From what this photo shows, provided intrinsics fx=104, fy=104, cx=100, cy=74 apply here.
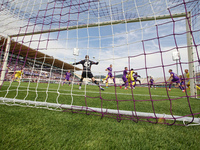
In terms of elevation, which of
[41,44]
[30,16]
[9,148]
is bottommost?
[9,148]

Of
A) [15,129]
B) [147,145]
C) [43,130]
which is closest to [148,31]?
[147,145]

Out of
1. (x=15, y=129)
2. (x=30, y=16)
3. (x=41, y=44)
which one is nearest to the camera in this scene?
(x=15, y=129)

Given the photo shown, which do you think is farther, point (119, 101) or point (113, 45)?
point (119, 101)

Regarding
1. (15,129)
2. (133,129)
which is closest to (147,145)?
(133,129)

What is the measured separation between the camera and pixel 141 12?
3352mm

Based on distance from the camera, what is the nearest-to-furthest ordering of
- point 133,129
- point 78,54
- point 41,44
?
point 133,129, point 78,54, point 41,44

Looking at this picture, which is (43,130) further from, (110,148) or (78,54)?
(78,54)

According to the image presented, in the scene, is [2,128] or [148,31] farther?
[148,31]

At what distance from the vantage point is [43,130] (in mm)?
1296

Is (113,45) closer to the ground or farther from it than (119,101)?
farther from it

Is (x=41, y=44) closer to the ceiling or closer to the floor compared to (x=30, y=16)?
closer to the floor

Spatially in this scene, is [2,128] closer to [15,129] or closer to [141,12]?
[15,129]

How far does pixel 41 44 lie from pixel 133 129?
127 inches

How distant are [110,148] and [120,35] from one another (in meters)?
2.40
